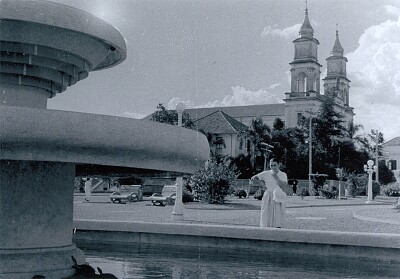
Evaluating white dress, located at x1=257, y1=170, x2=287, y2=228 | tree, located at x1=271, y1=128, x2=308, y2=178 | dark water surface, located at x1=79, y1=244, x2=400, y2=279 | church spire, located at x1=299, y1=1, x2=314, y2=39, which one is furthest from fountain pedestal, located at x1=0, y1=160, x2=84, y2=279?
church spire, located at x1=299, y1=1, x2=314, y2=39

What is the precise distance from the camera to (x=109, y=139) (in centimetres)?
355

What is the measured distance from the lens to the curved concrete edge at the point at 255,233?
21.4ft

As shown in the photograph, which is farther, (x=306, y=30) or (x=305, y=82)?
(x=305, y=82)

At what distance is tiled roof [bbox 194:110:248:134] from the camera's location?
268 feet

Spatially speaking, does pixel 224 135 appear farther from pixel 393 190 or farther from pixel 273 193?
pixel 273 193

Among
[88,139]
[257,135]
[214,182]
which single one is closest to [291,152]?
[257,135]

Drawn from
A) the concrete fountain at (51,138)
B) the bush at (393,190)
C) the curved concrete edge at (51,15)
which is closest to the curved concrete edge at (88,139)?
the concrete fountain at (51,138)

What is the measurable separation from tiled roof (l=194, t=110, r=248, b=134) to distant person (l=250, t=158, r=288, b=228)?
71415 millimetres

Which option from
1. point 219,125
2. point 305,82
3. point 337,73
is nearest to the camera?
point 219,125

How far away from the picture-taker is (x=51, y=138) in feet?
11.1

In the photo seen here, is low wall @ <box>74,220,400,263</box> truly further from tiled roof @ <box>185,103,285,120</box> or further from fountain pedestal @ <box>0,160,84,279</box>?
tiled roof @ <box>185,103,285,120</box>

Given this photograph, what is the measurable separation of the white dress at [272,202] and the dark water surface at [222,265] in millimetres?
1302

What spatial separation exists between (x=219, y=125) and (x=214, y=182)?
2194 inches

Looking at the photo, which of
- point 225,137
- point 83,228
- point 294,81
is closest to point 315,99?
point 294,81
